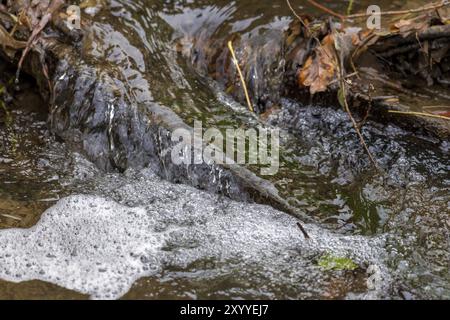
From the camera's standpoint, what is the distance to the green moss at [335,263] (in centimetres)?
267

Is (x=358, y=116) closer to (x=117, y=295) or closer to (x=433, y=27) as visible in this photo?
(x=433, y=27)

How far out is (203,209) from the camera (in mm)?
3117

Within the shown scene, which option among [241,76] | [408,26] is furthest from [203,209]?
[408,26]

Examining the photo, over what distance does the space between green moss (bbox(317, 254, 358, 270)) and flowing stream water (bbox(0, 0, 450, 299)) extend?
0.02 meters

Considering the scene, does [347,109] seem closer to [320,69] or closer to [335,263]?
[320,69]

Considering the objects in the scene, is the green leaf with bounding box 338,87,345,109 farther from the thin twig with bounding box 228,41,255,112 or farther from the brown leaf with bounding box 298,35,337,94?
the thin twig with bounding box 228,41,255,112

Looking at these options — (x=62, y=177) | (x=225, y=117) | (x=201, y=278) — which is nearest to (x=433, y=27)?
(x=225, y=117)

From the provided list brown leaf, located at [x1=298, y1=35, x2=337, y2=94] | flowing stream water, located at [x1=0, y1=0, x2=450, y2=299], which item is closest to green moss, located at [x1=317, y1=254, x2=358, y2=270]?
flowing stream water, located at [x1=0, y1=0, x2=450, y2=299]

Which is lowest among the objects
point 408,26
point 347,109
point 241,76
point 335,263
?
point 335,263

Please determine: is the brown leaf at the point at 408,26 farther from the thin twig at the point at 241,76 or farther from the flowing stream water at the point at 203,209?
the thin twig at the point at 241,76

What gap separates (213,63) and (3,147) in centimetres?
154

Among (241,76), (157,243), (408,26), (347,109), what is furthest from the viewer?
(241,76)

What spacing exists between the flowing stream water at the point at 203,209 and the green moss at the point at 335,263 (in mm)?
20

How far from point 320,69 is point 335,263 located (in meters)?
1.54
